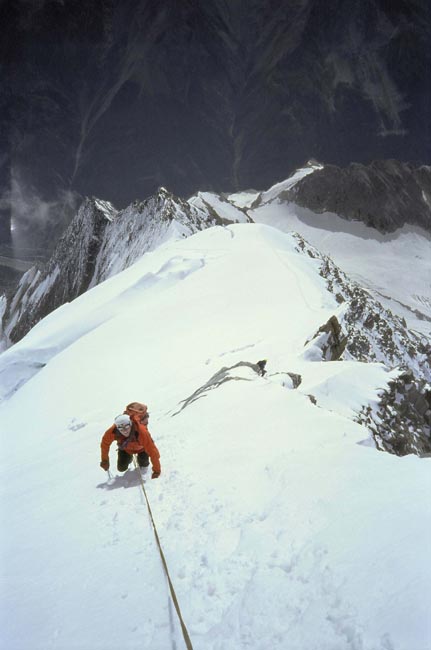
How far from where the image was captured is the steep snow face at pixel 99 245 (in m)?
40.2

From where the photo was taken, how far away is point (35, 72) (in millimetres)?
137125

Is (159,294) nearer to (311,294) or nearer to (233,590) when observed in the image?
(311,294)

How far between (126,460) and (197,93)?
14547cm

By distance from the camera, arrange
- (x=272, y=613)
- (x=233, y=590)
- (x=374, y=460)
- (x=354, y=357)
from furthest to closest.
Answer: (x=354, y=357) < (x=374, y=460) < (x=233, y=590) < (x=272, y=613)

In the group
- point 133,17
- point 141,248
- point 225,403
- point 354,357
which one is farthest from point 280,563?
point 133,17

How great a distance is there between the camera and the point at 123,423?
19.4 ft

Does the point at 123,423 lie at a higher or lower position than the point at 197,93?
lower

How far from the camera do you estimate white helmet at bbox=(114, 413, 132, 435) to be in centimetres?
588

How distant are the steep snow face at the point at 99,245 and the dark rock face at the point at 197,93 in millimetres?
68209

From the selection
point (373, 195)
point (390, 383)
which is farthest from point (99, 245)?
point (390, 383)

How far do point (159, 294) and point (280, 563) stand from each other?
64.9 feet

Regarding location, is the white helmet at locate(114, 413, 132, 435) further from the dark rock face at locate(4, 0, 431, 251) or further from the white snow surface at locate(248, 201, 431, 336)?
the dark rock face at locate(4, 0, 431, 251)

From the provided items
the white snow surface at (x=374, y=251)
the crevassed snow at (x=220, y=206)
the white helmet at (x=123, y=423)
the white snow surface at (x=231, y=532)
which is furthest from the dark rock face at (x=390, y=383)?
the crevassed snow at (x=220, y=206)

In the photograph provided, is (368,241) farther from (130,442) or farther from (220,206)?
(130,442)
